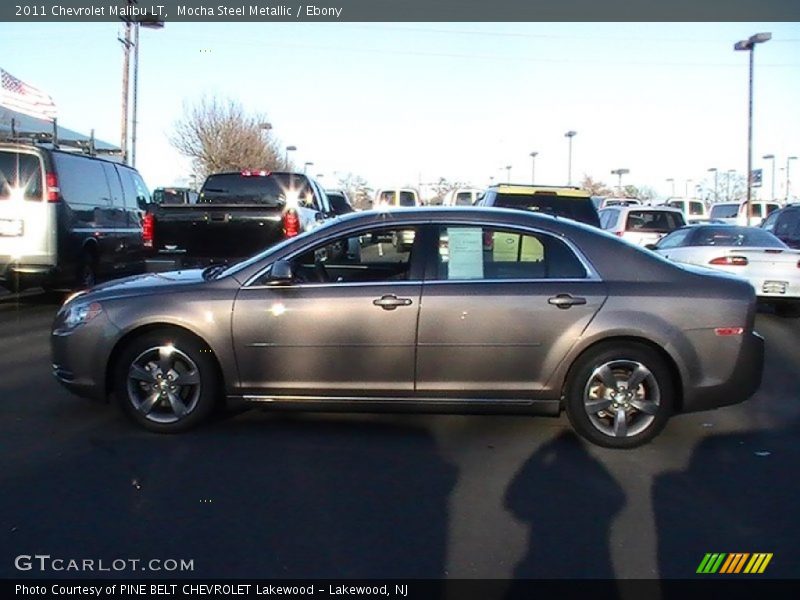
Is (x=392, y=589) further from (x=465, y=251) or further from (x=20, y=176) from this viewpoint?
(x=20, y=176)

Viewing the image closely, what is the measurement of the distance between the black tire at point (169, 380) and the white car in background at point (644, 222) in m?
13.6

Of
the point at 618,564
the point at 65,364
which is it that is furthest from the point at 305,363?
the point at 618,564

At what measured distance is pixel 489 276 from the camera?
581 cm

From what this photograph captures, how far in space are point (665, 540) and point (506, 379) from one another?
67.6 inches

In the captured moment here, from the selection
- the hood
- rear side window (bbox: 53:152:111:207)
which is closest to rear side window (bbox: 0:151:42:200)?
rear side window (bbox: 53:152:111:207)

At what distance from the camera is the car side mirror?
5664 mm

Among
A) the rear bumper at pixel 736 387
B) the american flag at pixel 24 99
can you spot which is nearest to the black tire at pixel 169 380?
the rear bumper at pixel 736 387

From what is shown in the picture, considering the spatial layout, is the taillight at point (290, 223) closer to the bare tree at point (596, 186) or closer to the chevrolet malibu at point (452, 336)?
the chevrolet malibu at point (452, 336)

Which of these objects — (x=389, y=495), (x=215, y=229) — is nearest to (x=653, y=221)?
(x=215, y=229)

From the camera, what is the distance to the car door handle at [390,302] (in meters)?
5.66

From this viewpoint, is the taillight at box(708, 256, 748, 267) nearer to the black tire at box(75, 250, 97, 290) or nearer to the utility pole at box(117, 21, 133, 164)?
the black tire at box(75, 250, 97, 290)

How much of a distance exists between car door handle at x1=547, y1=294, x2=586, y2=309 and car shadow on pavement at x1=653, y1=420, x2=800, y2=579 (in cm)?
125

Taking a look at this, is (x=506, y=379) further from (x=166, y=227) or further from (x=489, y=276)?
(x=166, y=227)

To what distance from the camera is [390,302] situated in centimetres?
567
